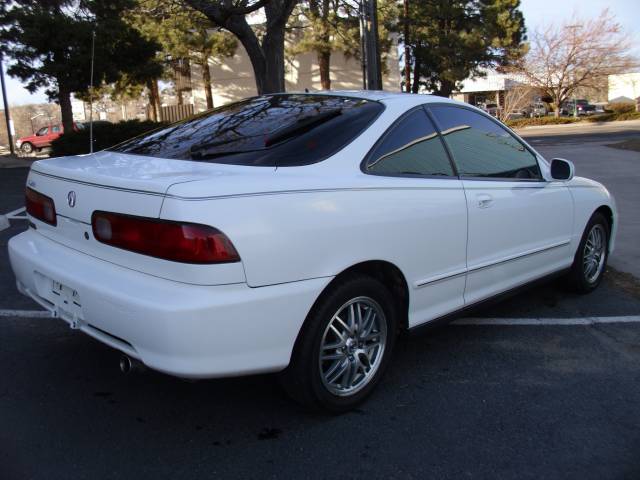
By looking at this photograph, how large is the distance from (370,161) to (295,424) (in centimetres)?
139

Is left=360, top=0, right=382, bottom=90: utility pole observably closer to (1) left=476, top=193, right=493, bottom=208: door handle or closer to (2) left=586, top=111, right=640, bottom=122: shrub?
(1) left=476, top=193, right=493, bottom=208: door handle

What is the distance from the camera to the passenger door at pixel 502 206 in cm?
370

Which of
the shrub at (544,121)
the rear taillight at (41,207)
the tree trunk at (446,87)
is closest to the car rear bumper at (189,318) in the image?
the rear taillight at (41,207)

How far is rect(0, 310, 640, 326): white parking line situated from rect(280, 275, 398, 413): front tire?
4.56ft

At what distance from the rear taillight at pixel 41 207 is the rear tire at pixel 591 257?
3779 mm

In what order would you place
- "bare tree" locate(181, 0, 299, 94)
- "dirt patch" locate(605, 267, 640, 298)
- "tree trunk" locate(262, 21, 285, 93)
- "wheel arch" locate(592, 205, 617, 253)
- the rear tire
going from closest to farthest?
the rear tire < "wheel arch" locate(592, 205, 617, 253) < "dirt patch" locate(605, 267, 640, 298) < "bare tree" locate(181, 0, 299, 94) < "tree trunk" locate(262, 21, 285, 93)

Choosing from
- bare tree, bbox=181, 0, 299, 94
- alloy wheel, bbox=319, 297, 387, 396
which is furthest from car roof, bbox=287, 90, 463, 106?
bare tree, bbox=181, 0, 299, 94

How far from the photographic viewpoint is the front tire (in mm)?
2836

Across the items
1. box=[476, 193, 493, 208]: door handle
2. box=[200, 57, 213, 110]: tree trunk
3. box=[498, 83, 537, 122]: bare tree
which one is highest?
box=[200, 57, 213, 110]: tree trunk

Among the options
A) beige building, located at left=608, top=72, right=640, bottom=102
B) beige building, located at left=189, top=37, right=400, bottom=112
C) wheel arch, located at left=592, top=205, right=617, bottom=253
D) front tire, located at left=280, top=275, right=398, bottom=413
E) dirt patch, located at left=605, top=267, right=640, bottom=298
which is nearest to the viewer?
front tire, located at left=280, top=275, right=398, bottom=413

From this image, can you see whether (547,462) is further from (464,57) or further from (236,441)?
(464,57)

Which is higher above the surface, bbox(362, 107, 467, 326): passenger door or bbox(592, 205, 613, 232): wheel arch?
bbox(362, 107, 467, 326): passenger door

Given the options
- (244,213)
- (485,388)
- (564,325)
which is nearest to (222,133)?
(244,213)

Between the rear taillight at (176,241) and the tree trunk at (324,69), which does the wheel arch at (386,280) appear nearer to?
the rear taillight at (176,241)
